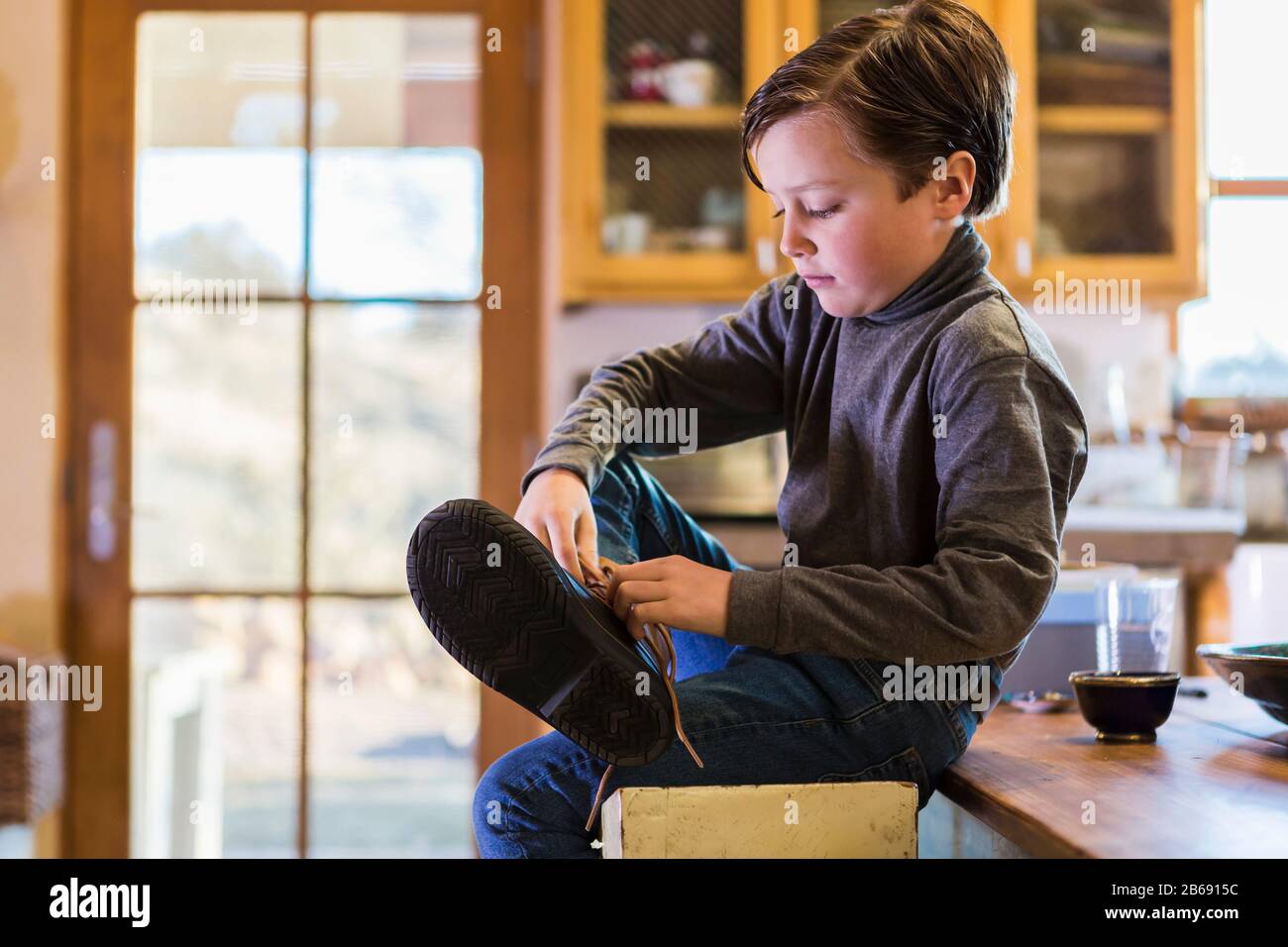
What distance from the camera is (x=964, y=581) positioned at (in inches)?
33.6

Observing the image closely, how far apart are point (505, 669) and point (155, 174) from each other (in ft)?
7.13

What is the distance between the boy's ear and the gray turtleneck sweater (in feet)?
0.09

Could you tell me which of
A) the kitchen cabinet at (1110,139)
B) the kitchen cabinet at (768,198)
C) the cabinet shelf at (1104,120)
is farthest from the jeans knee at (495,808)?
the cabinet shelf at (1104,120)

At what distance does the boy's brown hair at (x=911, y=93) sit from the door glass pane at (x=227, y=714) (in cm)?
186

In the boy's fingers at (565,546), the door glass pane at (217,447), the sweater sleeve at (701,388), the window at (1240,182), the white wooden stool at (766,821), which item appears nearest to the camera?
the white wooden stool at (766,821)

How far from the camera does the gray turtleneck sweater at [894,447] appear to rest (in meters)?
0.86

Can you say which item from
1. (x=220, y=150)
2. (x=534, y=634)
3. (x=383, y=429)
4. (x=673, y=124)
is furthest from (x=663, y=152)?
(x=534, y=634)

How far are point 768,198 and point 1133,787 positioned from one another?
1734 millimetres

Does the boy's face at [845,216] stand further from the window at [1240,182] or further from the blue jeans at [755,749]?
the window at [1240,182]

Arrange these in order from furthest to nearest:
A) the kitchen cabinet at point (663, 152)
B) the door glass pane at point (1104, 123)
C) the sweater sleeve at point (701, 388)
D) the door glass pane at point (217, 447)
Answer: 1. the door glass pane at point (217, 447)
2. the door glass pane at point (1104, 123)
3. the kitchen cabinet at point (663, 152)
4. the sweater sleeve at point (701, 388)

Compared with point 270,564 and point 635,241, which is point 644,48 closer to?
point 635,241

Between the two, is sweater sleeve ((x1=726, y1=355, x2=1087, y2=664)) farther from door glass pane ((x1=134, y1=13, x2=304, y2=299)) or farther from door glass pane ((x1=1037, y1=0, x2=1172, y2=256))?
door glass pane ((x1=134, y1=13, x2=304, y2=299))

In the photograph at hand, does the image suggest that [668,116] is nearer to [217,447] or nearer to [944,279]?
[217,447]
